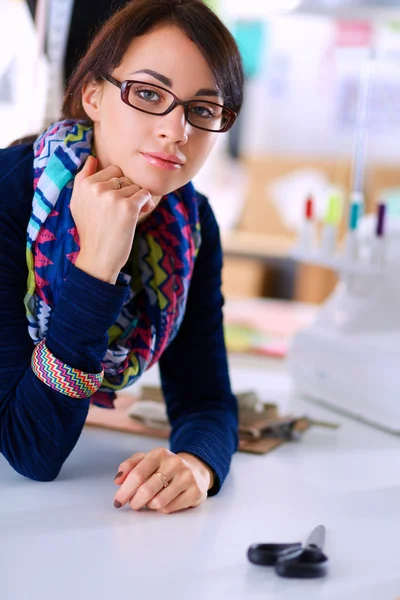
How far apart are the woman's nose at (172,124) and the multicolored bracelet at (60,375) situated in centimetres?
28

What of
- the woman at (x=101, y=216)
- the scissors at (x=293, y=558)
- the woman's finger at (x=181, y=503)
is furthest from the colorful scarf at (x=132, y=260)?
the scissors at (x=293, y=558)

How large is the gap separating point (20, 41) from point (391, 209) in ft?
3.15

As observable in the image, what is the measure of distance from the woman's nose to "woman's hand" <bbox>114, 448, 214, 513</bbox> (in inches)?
14.7

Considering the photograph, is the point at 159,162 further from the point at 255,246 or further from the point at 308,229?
the point at 255,246

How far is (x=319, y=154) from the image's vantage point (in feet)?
14.5

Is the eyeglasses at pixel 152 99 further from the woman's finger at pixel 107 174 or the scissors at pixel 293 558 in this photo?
the scissors at pixel 293 558

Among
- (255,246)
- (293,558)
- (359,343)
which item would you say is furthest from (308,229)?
(255,246)

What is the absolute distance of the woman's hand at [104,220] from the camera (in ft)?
3.08

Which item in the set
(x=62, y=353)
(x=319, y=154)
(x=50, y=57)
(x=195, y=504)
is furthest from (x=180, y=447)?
(x=319, y=154)

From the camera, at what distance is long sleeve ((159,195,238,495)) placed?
1.19 meters

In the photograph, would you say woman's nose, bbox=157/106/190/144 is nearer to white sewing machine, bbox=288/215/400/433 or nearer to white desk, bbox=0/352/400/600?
white desk, bbox=0/352/400/600

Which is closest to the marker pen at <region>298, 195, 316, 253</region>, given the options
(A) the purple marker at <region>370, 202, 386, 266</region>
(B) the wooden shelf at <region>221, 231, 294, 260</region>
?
(A) the purple marker at <region>370, 202, 386, 266</region>

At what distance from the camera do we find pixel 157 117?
3.19 ft

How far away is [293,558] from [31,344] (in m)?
0.41
